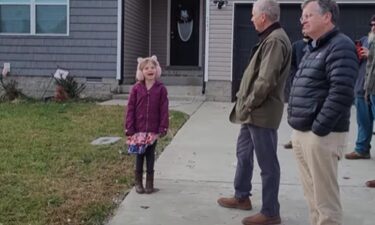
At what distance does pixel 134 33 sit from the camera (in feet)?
49.4

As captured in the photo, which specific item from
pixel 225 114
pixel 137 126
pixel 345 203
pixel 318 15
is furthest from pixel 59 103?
pixel 318 15

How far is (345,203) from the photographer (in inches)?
209

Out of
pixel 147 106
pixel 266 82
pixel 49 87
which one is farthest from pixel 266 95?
pixel 49 87

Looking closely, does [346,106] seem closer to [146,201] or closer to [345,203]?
[345,203]

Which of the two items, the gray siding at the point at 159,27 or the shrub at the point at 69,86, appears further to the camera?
the gray siding at the point at 159,27

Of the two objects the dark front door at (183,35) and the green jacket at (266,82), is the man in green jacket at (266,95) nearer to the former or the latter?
the green jacket at (266,82)

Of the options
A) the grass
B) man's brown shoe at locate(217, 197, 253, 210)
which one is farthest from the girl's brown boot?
man's brown shoe at locate(217, 197, 253, 210)

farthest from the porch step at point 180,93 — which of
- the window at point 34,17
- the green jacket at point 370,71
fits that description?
the green jacket at point 370,71

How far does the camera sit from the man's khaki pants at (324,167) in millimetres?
3707

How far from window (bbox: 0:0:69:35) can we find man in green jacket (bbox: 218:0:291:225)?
389 inches

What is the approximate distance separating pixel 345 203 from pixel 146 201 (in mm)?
1813

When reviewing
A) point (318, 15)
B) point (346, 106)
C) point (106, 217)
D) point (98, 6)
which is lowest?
point (106, 217)

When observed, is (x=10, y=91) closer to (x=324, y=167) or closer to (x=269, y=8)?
(x=269, y=8)

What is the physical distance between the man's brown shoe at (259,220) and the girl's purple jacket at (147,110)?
1321 mm
